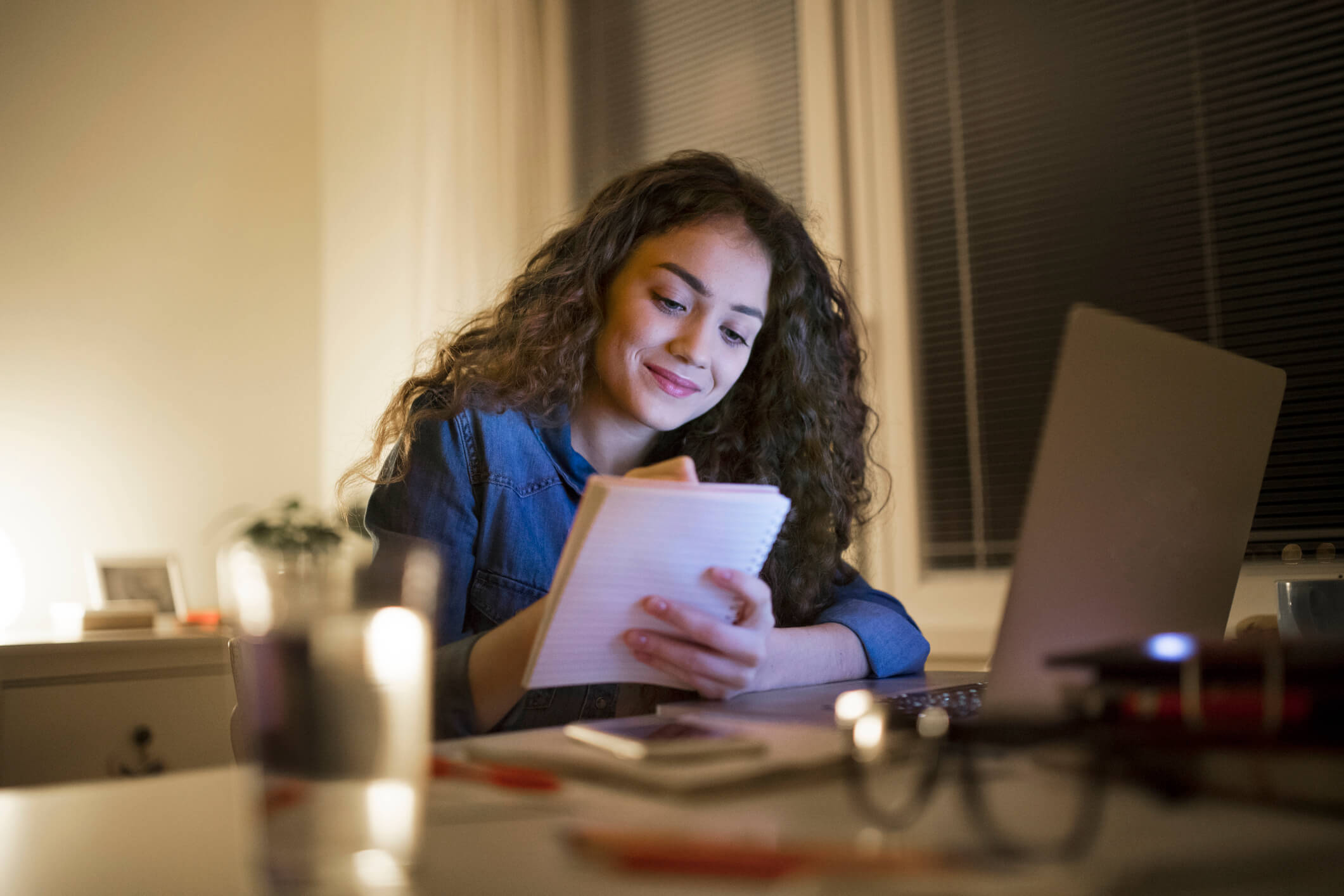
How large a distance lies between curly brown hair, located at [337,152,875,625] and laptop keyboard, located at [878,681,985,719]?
0.41m

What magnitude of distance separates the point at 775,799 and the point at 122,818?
1.02 feet

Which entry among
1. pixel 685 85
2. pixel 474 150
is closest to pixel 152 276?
pixel 474 150

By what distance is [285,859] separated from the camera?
0.34 meters

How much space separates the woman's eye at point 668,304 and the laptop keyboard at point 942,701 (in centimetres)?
63

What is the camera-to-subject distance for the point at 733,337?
4.56 feet

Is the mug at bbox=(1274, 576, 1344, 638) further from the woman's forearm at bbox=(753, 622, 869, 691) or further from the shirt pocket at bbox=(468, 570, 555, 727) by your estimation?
the shirt pocket at bbox=(468, 570, 555, 727)

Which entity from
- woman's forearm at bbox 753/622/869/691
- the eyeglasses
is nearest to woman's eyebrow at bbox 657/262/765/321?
woman's forearm at bbox 753/622/869/691

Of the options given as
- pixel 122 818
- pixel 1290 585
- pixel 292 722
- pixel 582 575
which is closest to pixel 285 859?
pixel 292 722

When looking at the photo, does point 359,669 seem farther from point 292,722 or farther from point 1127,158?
point 1127,158

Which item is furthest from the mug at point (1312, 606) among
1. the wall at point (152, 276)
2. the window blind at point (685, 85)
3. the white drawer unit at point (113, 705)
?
the wall at point (152, 276)

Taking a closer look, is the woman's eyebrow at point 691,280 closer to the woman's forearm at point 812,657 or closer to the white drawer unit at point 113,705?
the woman's forearm at point 812,657

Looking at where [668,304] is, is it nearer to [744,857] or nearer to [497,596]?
[497,596]

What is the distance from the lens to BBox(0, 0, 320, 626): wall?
2627 mm

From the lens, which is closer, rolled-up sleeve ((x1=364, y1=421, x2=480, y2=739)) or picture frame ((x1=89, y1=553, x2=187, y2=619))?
rolled-up sleeve ((x1=364, y1=421, x2=480, y2=739))
